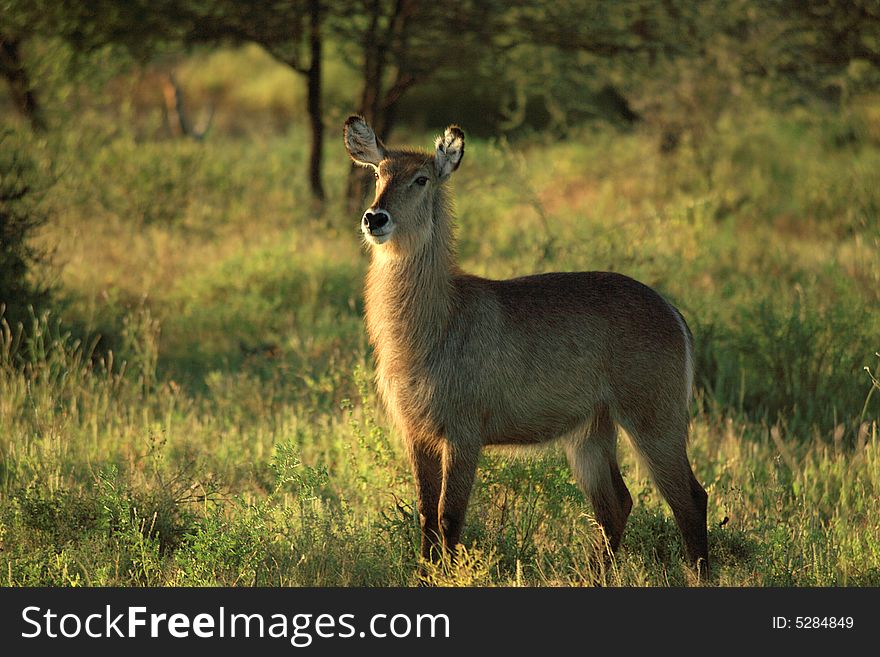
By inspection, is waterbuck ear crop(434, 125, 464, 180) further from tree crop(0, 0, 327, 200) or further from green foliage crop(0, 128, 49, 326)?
tree crop(0, 0, 327, 200)

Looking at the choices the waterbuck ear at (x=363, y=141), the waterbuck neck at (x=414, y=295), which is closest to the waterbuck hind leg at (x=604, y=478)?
the waterbuck neck at (x=414, y=295)

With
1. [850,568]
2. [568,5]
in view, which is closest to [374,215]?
[850,568]

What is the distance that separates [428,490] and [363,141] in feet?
5.23

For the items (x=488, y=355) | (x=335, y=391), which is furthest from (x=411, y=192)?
(x=335, y=391)

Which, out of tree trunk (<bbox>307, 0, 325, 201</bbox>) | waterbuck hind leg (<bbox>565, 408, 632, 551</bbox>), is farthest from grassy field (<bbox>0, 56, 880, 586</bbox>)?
tree trunk (<bbox>307, 0, 325, 201</bbox>)

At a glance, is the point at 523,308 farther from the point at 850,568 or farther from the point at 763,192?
the point at 763,192

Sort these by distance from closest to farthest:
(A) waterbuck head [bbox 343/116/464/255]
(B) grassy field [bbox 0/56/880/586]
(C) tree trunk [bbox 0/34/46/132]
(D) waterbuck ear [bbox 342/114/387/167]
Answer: (A) waterbuck head [bbox 343/116/464/255]
(B) grassy field [bbox 0/56/880/586]
(D) waterbuck ear [bbox 342/114/387/167]
(C) tree trunk [bbox 0/34/46/132]

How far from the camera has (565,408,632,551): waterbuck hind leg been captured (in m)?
5.23

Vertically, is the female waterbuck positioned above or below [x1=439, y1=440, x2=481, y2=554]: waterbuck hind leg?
above

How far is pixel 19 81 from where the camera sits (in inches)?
543

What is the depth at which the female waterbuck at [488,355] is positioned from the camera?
4762mm

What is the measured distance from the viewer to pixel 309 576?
15.8 ft

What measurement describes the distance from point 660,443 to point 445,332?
1.06 meters

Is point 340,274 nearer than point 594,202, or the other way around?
point 340,274
